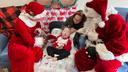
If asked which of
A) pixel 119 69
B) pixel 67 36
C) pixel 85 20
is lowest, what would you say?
pixel 119 69

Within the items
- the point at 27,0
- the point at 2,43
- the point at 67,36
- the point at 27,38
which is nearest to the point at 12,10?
the point at 27,0

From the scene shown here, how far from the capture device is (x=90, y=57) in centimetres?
169

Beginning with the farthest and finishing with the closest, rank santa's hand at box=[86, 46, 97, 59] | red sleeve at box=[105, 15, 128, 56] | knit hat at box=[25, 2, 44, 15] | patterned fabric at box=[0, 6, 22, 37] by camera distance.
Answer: patterned fabric at box=[0, 6, 22, 37] < knit hat at box=[25, 2, 44, 15] < santa's hand at box=[86, 46, 97, 59] < red sleeve at box=[105, 15, 128, 56]

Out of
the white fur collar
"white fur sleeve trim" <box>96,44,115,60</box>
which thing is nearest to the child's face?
the white fur collar

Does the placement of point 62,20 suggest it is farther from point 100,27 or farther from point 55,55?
point 100,27

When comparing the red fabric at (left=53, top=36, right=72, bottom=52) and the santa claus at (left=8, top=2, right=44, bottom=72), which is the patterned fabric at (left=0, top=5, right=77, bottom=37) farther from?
the red fabric at (left=53, top=36, right=72, bottom=52)

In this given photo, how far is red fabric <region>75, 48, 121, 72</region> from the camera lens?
1574 millimetres

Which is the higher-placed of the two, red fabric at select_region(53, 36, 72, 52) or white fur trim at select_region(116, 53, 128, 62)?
white fur trim at select_region(116, 53, 128, 62)

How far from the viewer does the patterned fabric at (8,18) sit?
7.36 ft

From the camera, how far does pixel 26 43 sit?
74.5 inches

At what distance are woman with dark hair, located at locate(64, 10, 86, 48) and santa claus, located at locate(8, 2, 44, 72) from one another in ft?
0.89

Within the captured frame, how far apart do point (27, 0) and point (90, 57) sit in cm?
113

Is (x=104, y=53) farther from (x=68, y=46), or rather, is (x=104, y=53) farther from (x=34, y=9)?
(x=34, y=9)

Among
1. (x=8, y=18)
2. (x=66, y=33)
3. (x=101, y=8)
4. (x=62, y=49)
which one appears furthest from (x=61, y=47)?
(x=8, y=18)
